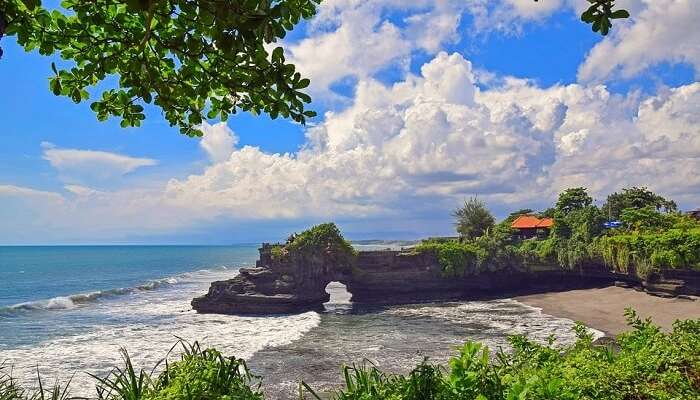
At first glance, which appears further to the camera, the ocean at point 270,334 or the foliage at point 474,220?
the foliage at point 474,220

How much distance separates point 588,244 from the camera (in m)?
36.9

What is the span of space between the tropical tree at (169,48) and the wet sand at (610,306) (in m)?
26.4

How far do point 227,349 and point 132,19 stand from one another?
22.7 metres

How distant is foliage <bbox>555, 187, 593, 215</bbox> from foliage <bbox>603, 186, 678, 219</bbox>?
6.59ft

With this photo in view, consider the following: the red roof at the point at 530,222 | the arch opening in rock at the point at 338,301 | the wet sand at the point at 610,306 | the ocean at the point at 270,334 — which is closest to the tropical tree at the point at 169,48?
the ocean at the point at 270,334

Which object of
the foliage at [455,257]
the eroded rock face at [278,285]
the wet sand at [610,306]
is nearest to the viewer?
the wet sand at [610,306]

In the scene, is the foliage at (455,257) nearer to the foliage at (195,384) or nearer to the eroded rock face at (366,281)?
the eroded rock face at (366,281)

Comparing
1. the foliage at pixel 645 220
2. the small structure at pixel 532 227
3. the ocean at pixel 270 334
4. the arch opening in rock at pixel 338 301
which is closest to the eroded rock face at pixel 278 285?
the arch opening in rock at pixel 338 301

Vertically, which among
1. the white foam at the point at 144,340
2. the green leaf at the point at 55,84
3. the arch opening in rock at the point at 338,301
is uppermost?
the green leaf at the point at 55,84

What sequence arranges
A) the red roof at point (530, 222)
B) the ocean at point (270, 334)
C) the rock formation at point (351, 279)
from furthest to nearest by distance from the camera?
the red roof at point (530, 222) < the rock formation at point (351, 279) < the ocean at point (270, 334)

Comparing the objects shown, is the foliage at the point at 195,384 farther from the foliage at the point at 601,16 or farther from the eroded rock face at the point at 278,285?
the eroded rock face at the point at 278,285

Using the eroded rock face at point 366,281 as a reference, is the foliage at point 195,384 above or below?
above

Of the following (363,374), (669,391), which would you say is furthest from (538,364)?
(363,374)

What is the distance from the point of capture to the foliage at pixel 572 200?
146ft
